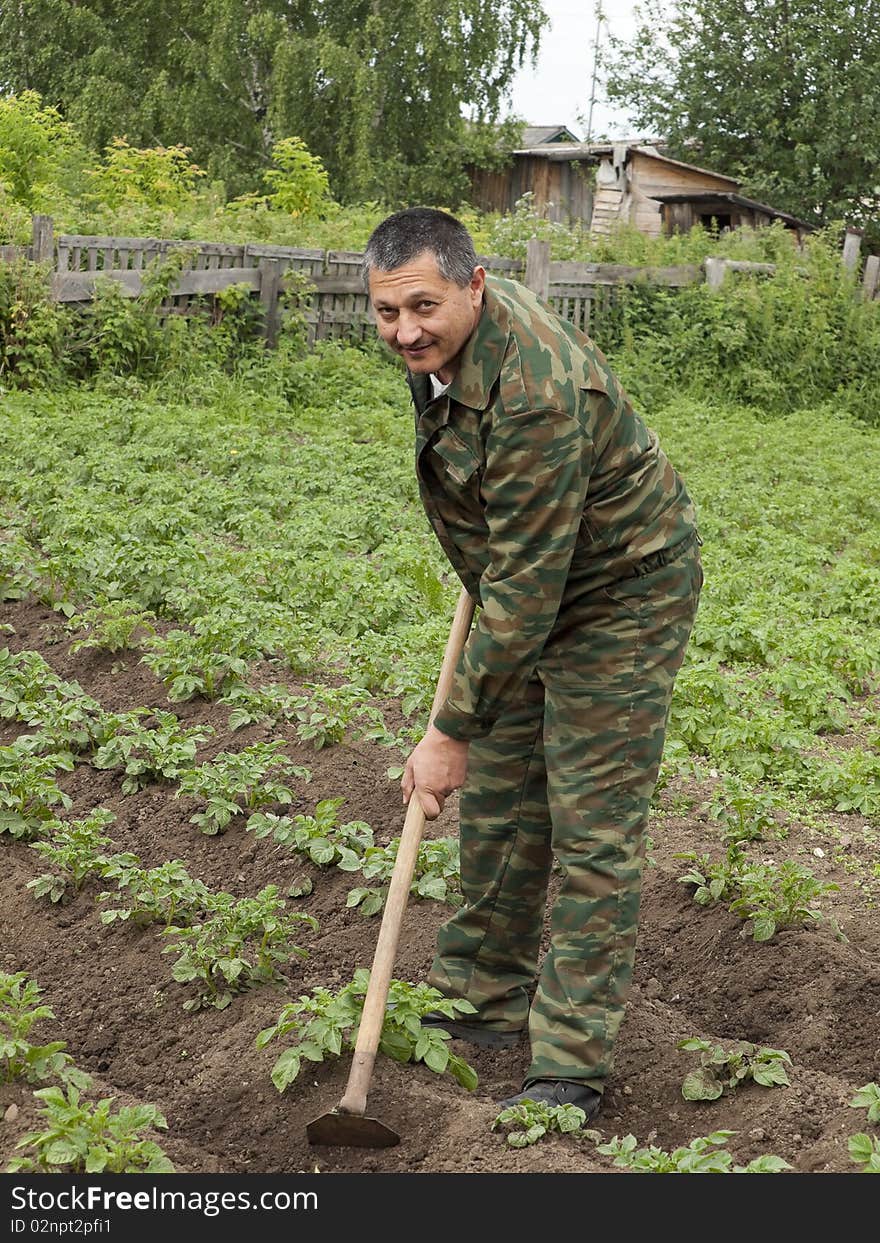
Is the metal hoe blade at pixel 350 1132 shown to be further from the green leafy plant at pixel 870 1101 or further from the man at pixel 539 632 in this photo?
the green leafy plant at pixel 870 1101

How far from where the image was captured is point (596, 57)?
106ft

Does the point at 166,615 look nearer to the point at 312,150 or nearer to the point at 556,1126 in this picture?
the point at 556,1126

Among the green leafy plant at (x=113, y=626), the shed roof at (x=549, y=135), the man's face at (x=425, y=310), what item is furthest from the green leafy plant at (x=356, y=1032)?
the shed roof at (x=549, y=135)

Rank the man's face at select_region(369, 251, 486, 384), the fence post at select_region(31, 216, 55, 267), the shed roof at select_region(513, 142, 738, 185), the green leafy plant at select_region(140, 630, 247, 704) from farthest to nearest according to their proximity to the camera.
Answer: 1. the shed roof at select_region(513, 142, 738, 185)
2. the fence post at select_region(31, 216, 55, 267)
3. the green leafy plant at select_region(140, 630, 247, 704)
4. the man's face at select_region(369, 251, 486, 384)

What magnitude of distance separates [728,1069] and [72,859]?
6.29 feet

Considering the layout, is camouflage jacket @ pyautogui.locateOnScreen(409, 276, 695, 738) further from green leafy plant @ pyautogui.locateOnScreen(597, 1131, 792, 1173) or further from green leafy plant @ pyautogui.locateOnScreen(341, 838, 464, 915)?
green leafy plant @ pyautogui.locateOnScreen(341, 838, 464, 915)

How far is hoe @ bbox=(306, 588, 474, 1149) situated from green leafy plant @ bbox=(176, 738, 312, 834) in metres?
1.40

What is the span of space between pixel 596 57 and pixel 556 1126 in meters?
32.4

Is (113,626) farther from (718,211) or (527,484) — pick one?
(718,211)

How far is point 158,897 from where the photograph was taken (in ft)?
13.0

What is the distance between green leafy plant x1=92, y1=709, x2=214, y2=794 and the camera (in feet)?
15.9

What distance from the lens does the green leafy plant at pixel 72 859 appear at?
13.6 feet

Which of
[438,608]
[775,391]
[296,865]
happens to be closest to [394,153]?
[775,391]

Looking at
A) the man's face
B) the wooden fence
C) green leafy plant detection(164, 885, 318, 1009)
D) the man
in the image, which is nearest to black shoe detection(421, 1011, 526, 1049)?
the man
